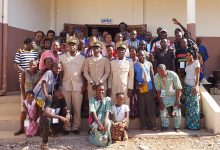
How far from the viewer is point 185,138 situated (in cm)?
625

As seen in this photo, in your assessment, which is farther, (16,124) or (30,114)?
(16,124)

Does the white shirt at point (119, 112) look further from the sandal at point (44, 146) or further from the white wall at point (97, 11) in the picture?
the white wall at point (97, 11)

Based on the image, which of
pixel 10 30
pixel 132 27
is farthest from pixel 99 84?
pixel 132 27

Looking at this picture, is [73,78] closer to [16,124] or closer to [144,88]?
[144,88]

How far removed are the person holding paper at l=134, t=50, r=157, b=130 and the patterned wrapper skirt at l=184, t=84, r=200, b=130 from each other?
0.73 meters

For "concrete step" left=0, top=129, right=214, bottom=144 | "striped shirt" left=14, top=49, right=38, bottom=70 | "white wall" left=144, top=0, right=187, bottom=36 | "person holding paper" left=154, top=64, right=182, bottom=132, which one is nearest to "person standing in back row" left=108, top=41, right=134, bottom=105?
"person holding paper" left=154, top=64, right=182, bottom=132

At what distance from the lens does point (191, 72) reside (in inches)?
259

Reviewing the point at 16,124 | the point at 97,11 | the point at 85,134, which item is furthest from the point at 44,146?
the point at 97,11

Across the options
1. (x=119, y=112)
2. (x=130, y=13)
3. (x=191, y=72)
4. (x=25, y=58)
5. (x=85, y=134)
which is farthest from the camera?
(x=130, y=13)

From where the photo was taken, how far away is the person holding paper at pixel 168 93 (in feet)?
21.0

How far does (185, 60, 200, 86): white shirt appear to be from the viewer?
21.4 feet

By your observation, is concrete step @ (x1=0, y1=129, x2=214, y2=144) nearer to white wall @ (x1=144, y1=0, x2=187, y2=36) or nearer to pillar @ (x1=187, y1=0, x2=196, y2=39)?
pillar @ (x1=187, y1=0, x2=196, y2=39)

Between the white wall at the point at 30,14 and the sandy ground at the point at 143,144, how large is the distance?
13.5 ft

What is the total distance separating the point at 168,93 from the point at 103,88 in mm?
1365
